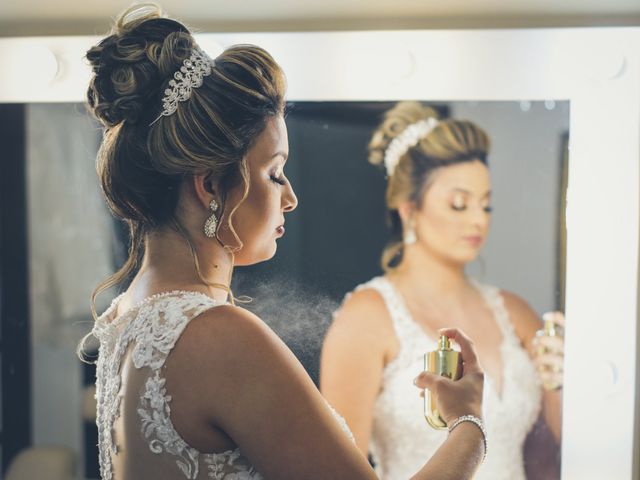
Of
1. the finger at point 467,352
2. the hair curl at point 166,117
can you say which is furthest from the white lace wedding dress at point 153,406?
the finger at point 467,352

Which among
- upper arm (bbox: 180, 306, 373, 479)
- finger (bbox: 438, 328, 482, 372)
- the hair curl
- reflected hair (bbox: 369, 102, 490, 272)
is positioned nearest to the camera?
upper arm (bbox: 180, 306, 373, 479)

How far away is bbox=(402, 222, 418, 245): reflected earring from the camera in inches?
60.9


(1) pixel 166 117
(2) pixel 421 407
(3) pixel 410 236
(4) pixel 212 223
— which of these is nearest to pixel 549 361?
(2) pixel 421 407

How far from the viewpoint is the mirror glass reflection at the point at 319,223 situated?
1.54 meters

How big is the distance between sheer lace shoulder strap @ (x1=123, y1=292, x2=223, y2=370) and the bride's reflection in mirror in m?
0.70

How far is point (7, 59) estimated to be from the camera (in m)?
1.65

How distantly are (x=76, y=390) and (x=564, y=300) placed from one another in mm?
1054

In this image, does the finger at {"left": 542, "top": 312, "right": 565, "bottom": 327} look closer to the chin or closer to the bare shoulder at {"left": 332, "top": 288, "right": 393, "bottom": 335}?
the bare shoulder at {"left": 332, "top": 288, "right": 393, "bottom": 335}

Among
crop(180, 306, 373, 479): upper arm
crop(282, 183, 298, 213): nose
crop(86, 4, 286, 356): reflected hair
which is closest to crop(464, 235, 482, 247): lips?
crop(282, 183, 298, 213): nose

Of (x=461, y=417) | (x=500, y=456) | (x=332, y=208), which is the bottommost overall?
(x=500, y=456)

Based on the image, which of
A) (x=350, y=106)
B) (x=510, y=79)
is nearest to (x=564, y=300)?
(x=510, y=79)

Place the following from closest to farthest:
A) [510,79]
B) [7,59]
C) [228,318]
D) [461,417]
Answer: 1. [228,318]
2. [461,417]
3. [510,79]
4. [7,59]

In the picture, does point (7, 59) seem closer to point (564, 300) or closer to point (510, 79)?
point (510, 79)

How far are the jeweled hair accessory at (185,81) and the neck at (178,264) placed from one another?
151 millimetres
